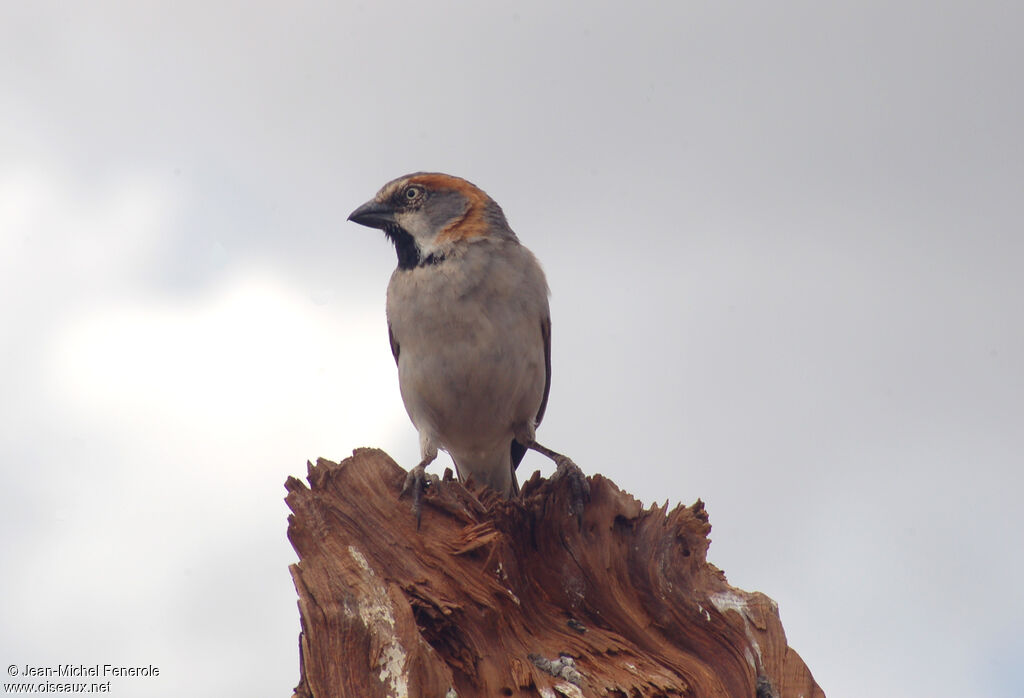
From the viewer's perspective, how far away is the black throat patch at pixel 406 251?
8.52 m

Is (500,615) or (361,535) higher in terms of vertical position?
(361,535)

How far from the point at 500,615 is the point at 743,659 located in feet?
4.91

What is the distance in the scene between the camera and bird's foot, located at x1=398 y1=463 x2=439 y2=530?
6516 mm

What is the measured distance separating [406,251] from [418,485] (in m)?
2.79

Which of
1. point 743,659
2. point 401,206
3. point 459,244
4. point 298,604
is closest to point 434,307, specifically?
point 459,244

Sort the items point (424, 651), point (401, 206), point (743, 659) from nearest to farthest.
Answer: point (424, 651)
point (743, 659)
point (401, 206)

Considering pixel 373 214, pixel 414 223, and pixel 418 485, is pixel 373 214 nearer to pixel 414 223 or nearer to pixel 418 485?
pixel 414 223

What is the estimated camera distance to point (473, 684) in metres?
5.95

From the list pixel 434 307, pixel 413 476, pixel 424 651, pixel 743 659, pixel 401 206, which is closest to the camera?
pixel 424 651

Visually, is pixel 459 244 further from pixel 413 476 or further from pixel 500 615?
pixel 500 615

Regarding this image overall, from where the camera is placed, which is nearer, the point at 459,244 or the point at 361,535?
the point at 361,535

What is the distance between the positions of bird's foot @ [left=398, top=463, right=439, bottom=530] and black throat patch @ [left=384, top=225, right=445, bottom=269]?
7.37 ft

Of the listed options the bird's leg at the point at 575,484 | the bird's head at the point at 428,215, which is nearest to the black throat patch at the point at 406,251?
the bird's head at the point at 428,215

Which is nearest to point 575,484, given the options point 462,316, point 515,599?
point 515,599
